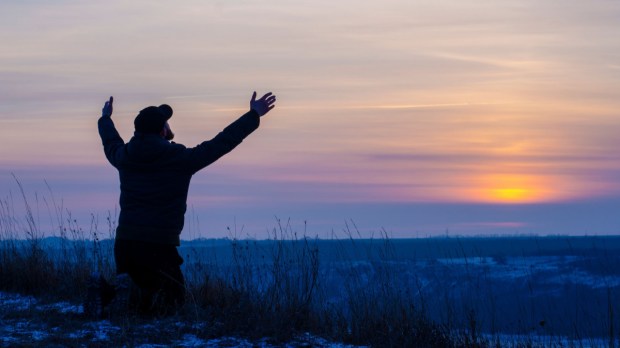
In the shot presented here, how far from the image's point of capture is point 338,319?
955 cm

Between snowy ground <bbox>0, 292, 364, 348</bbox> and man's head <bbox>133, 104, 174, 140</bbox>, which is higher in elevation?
man's head <bbox>133, 104, 174, 140</bbox>

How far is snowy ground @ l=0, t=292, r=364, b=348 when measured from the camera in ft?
26.2

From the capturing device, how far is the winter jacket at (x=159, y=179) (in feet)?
29.1

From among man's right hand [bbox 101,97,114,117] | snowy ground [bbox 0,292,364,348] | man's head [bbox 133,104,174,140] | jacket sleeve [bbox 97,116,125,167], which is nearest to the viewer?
snowy ground [bbox 0,292,364,348]

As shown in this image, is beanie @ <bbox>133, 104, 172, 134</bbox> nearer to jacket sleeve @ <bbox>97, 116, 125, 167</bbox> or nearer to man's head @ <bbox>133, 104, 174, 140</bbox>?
man's head @ <bbox>133, 104, 174, 140</bbox>

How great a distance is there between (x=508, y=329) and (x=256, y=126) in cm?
356

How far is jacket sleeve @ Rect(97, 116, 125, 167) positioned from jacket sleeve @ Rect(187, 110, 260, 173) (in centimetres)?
87

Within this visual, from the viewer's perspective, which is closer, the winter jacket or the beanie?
the winter jacket

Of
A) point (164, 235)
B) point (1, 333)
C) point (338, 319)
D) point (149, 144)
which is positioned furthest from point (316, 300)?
point (1, 333)

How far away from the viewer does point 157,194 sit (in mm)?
8992

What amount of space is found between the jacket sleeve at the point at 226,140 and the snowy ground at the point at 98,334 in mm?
1516

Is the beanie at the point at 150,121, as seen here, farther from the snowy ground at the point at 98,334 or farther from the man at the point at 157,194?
the snowy ground at the point at 98,334

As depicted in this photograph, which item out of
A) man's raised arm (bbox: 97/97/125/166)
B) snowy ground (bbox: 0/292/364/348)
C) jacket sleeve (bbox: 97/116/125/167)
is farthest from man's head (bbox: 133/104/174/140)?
snowy ground (bbox: 0/292/364/348)

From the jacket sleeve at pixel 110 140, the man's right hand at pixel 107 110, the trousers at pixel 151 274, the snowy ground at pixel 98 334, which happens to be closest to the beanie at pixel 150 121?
the jacket sleeve at pixel 110 140
